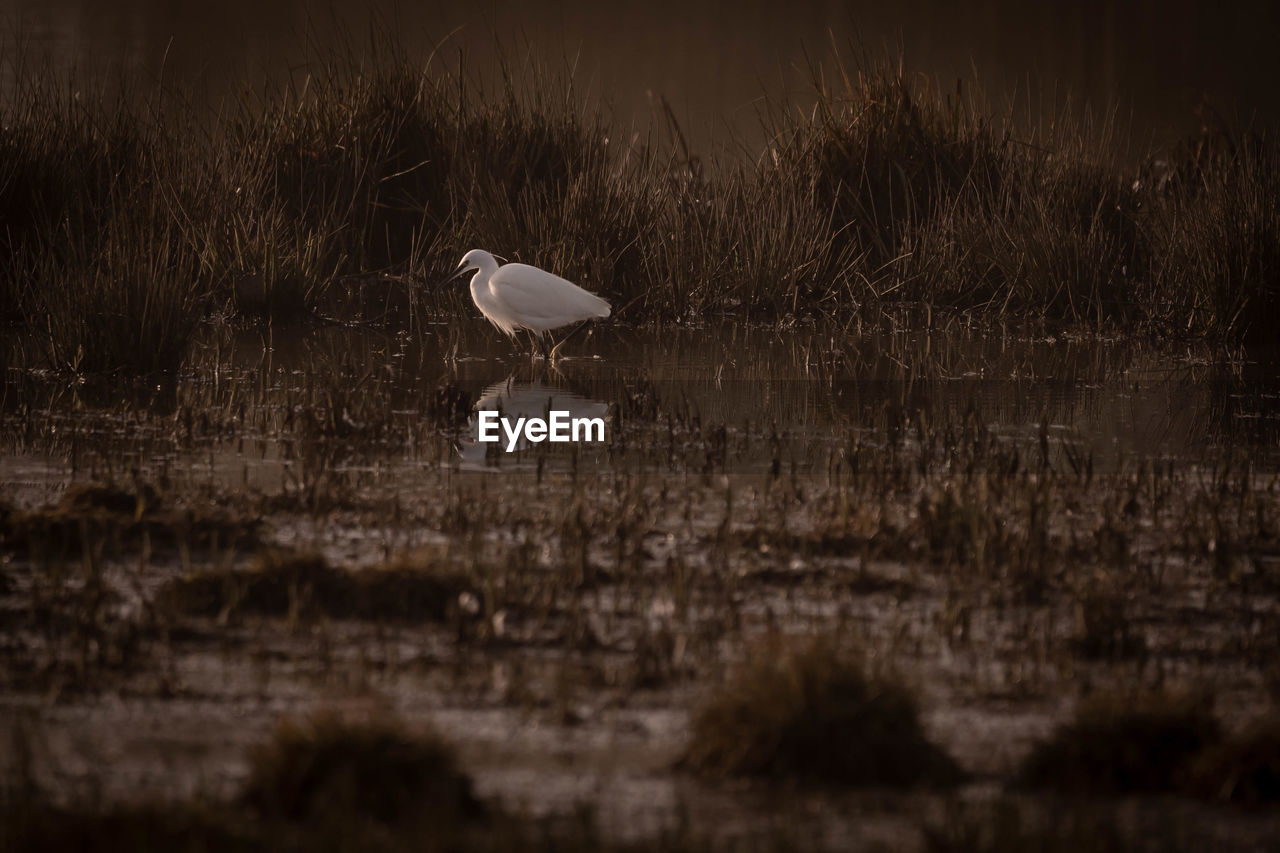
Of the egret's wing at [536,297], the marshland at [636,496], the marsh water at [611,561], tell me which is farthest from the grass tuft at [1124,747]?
the egret's wing at [536,297]

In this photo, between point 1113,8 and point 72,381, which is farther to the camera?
point 1113,8

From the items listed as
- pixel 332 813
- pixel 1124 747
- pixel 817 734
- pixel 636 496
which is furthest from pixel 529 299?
pixel 332 813

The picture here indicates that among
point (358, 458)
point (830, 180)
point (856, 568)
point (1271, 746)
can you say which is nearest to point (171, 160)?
point (830, 180)

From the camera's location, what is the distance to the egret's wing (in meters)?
9.94

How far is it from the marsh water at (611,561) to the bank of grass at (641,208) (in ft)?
8.54

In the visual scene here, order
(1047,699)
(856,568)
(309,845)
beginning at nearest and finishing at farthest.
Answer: (309,845) < (1047,699) < (856,568)

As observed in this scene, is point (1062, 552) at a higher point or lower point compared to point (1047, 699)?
higher

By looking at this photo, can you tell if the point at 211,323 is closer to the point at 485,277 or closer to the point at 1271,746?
the point at 485,277

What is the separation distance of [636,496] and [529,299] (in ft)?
14.0

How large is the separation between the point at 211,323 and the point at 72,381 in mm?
3037

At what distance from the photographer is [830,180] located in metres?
14.0

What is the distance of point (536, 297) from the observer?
9.98 m

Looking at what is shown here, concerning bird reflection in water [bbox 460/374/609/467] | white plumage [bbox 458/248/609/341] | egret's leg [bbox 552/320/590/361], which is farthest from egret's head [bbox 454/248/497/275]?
bird reflection in water [bbox 460/374/609/467]

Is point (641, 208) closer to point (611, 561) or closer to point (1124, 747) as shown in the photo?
point (611, 561)
